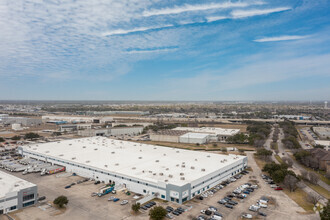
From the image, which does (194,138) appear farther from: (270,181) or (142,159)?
(270,181)

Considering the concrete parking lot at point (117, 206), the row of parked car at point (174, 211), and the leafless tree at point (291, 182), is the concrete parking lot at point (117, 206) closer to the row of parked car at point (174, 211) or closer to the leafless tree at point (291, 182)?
the row of parked car at point (174, 211)

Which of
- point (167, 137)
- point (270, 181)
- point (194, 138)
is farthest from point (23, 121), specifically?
point (270, 181)

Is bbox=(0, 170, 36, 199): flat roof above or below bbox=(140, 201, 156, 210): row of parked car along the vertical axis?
above

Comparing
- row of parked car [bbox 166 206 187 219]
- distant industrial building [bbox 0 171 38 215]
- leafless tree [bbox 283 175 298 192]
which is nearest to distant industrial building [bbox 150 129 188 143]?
leafless tree [bbox 283 175 298 192]

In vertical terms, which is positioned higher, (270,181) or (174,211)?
(174,211)

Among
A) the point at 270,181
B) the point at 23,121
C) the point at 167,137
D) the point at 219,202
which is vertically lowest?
the point at 270,181

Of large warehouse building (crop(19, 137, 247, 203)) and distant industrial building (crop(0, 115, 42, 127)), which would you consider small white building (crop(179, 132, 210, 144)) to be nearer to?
large warehouse building (crop(19, 137, 247, 203))

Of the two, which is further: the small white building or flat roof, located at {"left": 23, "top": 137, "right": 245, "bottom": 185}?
the small white building
